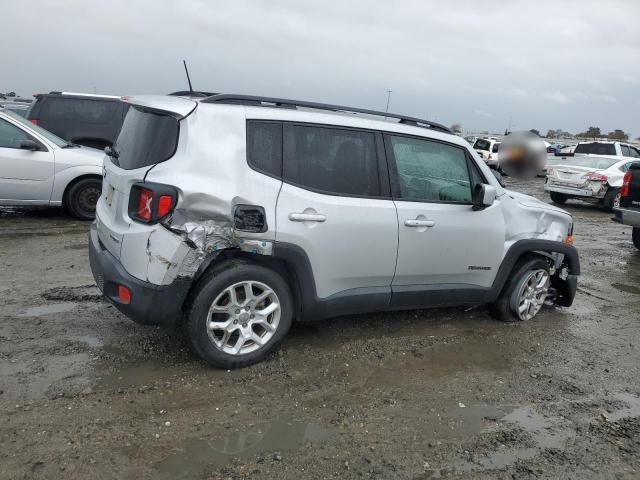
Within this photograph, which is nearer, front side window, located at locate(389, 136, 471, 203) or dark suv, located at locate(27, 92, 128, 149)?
front side window, located at locate(389, 136, 471, 203)

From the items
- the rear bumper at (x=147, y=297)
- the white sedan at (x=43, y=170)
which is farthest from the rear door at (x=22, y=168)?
the rear bumper at (x=147, y=297)

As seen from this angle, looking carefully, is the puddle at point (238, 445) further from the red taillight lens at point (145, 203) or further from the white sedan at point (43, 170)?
the white sedan at point (43, 170)

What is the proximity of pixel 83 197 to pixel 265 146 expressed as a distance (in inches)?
223

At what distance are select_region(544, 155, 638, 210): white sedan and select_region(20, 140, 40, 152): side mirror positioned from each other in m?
12.1

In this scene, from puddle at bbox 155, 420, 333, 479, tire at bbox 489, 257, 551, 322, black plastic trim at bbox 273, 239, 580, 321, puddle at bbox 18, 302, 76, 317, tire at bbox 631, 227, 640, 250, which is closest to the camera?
puddle at bbox 155, 420, 333, 479

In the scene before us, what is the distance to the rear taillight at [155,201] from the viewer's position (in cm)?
330

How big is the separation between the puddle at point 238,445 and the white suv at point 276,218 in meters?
0.74

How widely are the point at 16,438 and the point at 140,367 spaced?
3.14 feet

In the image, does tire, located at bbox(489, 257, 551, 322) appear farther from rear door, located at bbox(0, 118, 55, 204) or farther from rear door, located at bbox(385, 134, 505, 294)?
rear door, located at bbox(0, 118, 55, 204)

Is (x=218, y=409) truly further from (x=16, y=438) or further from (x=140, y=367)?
(x=16, y=438)

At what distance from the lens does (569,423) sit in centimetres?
341

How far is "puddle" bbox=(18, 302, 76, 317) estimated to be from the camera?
14.8 ft

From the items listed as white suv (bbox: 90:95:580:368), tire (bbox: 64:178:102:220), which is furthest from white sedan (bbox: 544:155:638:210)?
tire (bbox: 64:178:102:220)

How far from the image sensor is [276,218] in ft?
11.7
